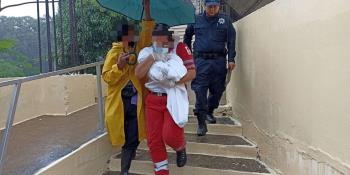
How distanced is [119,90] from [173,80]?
0.64 m

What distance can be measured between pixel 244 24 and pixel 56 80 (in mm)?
2912

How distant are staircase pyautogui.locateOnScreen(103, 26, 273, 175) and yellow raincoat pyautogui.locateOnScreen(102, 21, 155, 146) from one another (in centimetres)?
59

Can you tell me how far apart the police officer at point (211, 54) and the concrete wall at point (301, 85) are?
0.28 metres

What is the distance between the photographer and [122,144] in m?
3.88

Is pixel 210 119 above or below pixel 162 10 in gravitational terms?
below

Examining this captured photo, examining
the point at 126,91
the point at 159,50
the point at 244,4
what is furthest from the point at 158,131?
the point at 244,4

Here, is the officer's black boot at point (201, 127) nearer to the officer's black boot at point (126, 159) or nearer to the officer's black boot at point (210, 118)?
the officer's black boot at point (210, 118)

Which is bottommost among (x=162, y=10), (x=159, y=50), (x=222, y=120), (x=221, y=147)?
(x=221, y=147)

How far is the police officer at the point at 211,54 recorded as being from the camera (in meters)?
4.76

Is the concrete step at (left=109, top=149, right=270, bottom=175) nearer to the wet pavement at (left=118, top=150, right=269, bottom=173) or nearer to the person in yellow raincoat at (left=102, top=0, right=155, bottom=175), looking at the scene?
the wet pavement at (left=118, top=150, right=269, bottom=173)

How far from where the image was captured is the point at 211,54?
4.84m

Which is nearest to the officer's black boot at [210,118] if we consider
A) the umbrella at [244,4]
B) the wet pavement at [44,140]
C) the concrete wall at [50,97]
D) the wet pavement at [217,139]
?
the wet pavement at [217,139]

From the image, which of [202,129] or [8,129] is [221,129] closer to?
[202,129]

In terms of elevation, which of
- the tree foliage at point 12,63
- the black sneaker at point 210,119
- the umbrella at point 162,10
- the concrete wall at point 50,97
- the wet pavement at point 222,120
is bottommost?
the wet pavement at point 222,120
